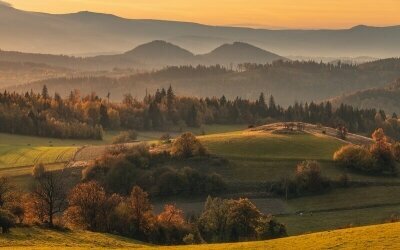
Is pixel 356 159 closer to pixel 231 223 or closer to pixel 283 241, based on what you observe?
pixel 231 223

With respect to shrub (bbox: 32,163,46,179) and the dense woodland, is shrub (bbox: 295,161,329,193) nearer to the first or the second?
the dense woodland

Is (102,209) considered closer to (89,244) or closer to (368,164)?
(89,244)

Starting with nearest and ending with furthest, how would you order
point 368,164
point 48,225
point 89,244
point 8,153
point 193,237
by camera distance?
point 89,244 → point 48,225 → point 193,237 → point 368,164 → point 8,153

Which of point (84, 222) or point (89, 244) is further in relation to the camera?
point (84, 222)

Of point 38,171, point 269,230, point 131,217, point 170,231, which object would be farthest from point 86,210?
point 38,171

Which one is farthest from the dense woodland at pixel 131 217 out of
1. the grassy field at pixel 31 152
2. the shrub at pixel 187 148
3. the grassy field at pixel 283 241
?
the grassy field at pixel 31 152

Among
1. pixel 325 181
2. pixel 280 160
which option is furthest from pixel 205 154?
pixel 325 181

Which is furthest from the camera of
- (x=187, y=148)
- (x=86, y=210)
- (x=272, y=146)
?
(x=272, y=146)
